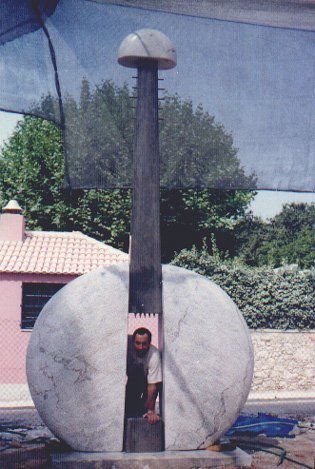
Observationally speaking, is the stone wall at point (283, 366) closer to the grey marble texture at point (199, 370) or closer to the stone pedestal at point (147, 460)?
the grey marble texture at point (199, 370)

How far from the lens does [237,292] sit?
62.5 feet

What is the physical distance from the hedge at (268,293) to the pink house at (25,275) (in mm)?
2889

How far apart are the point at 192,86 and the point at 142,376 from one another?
11.1 feet

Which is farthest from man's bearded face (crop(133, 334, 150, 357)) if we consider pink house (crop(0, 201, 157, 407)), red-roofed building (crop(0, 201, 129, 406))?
red-roofed building (crop(0, 201, 129, 406))

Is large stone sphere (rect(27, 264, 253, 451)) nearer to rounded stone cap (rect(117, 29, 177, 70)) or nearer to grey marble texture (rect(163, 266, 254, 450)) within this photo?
grey marble texture (rect(163, 266, 254, 450))

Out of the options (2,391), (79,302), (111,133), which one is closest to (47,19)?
(111,133)

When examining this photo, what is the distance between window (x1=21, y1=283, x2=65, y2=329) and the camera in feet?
59.5

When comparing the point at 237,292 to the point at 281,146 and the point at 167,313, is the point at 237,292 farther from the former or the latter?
the point at 281,146

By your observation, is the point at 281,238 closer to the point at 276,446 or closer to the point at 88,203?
the point at 88,203

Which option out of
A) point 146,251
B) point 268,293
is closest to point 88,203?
point 268,293

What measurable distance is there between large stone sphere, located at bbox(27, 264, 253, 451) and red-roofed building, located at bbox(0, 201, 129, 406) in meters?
9.49

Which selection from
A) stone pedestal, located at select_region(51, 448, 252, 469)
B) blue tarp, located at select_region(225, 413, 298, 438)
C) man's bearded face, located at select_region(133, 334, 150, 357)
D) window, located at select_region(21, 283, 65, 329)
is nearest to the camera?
stone pedestal, located at select_region(51, 448, 252, 469)

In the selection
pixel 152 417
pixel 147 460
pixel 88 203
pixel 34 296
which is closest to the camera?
pixel 147 460

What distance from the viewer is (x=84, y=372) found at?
5988mm
